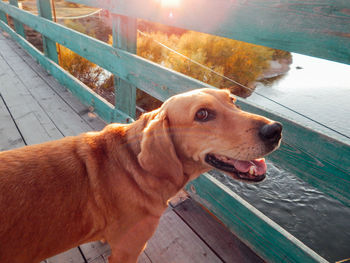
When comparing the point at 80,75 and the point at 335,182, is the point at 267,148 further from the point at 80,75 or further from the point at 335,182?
the point at 80,75

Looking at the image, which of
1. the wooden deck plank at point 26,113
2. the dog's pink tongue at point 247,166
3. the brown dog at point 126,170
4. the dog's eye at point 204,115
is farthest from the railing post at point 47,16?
the dog's pink tongue at point 247,166

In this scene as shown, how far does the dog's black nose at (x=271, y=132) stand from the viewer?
4.28 feet

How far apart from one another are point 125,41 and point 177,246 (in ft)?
7.67

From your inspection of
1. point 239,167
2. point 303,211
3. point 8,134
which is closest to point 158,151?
point 239,167

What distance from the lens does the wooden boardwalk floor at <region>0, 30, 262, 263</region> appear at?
1.92 meters

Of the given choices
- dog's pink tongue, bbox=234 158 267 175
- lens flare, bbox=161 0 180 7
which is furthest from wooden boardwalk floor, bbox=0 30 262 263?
lens flare, bbox=161 0 180 7

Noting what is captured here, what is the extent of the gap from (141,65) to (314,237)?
4.47 meters

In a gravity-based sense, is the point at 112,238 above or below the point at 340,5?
below

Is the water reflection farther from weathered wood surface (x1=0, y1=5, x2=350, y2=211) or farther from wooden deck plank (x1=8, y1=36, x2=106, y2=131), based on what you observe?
weathered wood surface (x1=0, y1=5, x2=350, y2=211)

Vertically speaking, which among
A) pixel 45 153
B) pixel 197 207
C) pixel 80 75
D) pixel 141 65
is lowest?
pixel 80 75

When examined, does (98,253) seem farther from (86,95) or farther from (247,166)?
(86,95)

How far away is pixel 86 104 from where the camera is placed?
157 inches

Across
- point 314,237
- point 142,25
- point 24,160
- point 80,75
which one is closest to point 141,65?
point 24,160

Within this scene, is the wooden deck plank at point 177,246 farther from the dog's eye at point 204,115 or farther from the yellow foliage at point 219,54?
the yellow foliage at point 219,54
